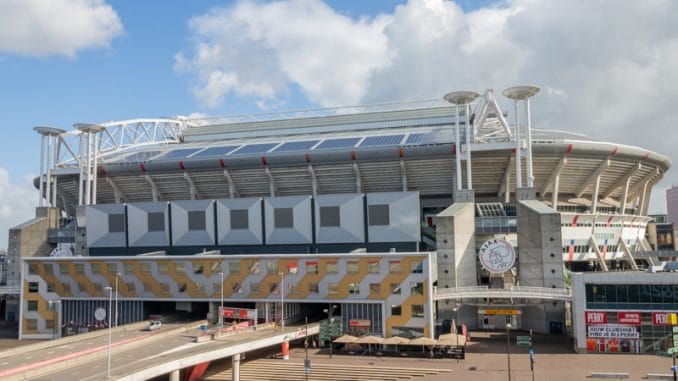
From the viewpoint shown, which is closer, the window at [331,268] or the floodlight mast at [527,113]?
the window at [331,268]

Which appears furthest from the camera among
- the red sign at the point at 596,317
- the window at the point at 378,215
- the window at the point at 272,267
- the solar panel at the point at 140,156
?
the solar panel at the point at 140,156

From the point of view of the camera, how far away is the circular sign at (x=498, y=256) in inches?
2350

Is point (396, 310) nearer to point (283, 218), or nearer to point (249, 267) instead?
point (249, 267)

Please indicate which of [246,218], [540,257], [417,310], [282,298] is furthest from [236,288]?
[540,257]

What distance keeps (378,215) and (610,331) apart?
27.6 m

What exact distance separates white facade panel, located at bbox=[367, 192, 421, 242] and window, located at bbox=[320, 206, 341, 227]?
388 centimetres

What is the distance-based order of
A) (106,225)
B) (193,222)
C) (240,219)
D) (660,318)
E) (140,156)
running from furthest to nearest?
(140,156) < (106,225) < (193,222) < (240,219) < (660,318)

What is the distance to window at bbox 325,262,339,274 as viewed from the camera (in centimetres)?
6091

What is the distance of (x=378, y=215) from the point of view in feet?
228

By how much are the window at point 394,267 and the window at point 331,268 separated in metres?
5.59

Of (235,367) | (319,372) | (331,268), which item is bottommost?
(319,372)

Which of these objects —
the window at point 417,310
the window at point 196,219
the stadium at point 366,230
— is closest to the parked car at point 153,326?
the stadium at point 366,230

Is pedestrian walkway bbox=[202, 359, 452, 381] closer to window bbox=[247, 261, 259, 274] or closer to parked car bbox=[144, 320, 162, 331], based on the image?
parked car bbox=[144, 320, 162, 331]

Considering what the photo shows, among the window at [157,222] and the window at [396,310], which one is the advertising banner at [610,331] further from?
the window at [157,222]
